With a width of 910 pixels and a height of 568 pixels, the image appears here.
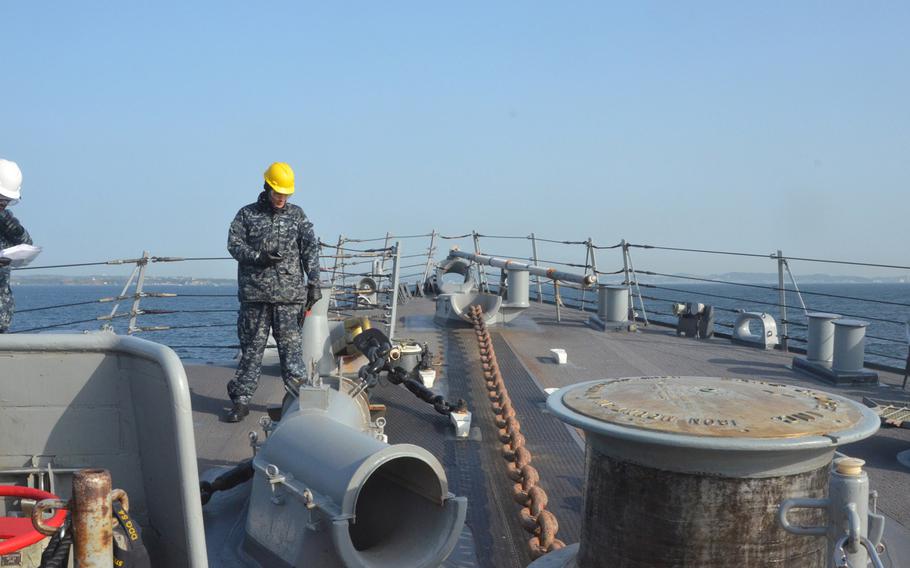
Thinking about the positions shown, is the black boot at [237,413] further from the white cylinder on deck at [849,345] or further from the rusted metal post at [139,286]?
the white cylinder on deck at [849,345]

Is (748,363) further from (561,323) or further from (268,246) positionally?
(268,246)

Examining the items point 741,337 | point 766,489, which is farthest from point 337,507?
point 741,337

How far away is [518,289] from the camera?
8406 mm

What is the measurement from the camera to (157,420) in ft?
7.31

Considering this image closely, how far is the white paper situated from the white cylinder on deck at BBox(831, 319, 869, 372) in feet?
16.7

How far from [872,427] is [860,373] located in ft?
13.5

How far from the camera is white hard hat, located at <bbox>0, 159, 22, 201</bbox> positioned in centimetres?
375

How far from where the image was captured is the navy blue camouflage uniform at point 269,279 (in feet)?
14.8

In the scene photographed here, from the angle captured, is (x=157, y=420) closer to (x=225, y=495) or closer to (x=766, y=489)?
(x=225, y=495)

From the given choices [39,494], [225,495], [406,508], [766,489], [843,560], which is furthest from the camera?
[225,495]

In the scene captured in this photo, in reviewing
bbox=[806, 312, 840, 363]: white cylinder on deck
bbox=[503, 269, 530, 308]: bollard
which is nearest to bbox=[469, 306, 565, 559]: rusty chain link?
bbox=[806, 312, 840, 363]: white cylinder on deck

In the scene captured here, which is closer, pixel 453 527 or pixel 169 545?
pixel 169 545

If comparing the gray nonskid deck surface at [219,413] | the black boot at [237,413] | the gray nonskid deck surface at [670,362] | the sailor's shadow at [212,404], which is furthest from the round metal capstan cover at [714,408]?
the sailor's shadow at [212,404]

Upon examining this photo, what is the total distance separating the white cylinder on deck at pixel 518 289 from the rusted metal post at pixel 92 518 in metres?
6.65
